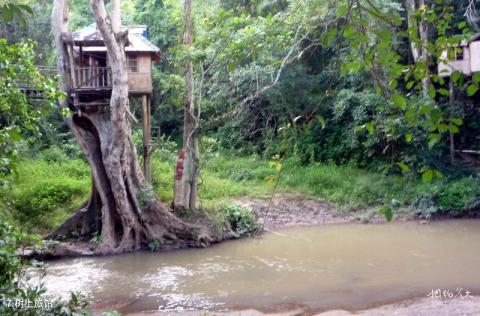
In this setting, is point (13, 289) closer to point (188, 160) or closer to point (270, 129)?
point (188, 160)

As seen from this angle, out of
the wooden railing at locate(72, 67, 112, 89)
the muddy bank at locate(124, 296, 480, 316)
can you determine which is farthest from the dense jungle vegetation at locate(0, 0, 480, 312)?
the muddy bank at locate(124, 296, 480, 316)

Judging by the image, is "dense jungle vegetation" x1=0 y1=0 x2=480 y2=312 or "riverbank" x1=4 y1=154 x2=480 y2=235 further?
"riverbank" x1=4 y1=154 x2=480 y2=235

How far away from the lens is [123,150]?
13516 millimetres

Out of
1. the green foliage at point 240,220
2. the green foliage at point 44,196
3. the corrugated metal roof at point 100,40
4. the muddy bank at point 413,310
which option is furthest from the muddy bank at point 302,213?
the muddy bank at point 413,310

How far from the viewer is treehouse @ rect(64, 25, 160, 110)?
14.0 meters

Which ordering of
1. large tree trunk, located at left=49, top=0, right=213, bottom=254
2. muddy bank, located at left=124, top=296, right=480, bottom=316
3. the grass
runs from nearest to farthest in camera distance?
muddy bank, located at left=124, top=296, right=480, bottom=316, large tree trunk, located at left=49, top=0, right=213, bottom=254, the grass

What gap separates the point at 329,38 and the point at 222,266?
9.99m

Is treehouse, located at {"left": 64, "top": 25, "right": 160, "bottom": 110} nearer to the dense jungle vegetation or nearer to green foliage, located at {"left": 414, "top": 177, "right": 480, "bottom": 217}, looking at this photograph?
the dense jungle vegetation

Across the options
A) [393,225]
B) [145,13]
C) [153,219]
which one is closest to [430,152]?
[393,225]

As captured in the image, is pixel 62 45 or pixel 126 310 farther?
pixel 62 45

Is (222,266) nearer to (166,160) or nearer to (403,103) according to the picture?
(166,160)

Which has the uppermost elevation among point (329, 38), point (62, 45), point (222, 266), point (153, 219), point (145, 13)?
point (145, 13)

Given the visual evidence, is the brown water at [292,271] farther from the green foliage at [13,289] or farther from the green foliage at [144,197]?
the green foliage at [13,289]

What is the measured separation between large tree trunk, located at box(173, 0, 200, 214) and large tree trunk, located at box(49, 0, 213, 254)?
92 cm
